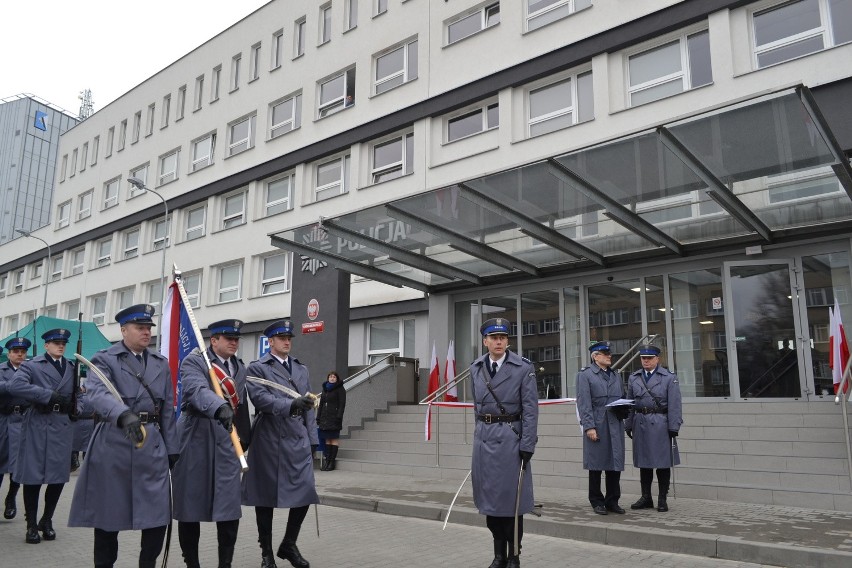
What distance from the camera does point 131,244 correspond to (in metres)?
35.6

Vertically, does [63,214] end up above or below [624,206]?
above

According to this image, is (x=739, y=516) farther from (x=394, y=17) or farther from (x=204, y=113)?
(x=204, y=113)

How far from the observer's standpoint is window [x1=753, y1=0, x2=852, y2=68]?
577 inches

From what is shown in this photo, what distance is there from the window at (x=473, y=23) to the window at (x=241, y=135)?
10277mm

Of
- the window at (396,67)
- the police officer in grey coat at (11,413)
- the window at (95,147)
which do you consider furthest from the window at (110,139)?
the police officer in grey coat at (11,413)

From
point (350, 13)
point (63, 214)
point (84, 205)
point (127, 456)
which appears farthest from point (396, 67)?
point (63, 214)

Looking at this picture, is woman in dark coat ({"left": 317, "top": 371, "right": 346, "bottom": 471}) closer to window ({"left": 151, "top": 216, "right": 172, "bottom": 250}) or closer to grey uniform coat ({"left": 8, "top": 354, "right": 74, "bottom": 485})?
grey uniform coat ({"left": 8, "top": 354, "right": 74, "bottom": 485})

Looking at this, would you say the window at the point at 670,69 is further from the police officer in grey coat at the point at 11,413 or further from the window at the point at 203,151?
the window at the point at 203,151

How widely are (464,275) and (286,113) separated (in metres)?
14.0

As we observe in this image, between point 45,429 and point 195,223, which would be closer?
point 45,429

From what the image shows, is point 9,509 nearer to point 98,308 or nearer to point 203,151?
point 203,151

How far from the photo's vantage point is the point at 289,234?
49.7ft

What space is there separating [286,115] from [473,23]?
9229 mm

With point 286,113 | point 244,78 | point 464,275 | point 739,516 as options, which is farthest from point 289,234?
point 244,78
